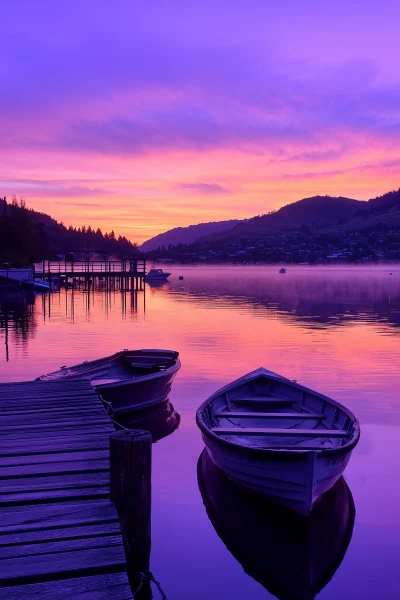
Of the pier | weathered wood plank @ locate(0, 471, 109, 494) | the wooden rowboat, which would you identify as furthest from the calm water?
the pier

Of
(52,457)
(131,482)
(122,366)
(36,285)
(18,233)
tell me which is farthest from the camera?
(18,233)

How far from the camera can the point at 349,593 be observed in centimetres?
919

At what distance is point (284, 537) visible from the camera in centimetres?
A: 1036

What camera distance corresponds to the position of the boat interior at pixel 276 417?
1174 cm

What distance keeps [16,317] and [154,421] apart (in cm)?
3100

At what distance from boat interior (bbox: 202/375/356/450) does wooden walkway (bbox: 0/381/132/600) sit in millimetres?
2807

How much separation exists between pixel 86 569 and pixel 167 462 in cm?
890

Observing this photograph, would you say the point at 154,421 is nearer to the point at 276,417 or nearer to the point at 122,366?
the point at 122,366

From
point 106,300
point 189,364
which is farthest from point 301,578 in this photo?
point 106,300

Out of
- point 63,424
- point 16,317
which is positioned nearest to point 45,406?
point 63,424

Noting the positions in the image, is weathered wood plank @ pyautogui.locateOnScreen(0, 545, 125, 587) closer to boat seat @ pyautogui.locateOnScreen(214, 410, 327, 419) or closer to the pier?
boat seat @ pyautogui.locateOnScreen(214, 410, 327, 419)

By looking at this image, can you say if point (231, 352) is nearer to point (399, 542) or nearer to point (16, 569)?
point (399, 542)

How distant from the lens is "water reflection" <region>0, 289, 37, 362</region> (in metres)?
35.3

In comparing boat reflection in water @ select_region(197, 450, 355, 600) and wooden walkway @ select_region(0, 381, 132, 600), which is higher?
wooden walkway @ select_region(0, 381, 132, 600)
